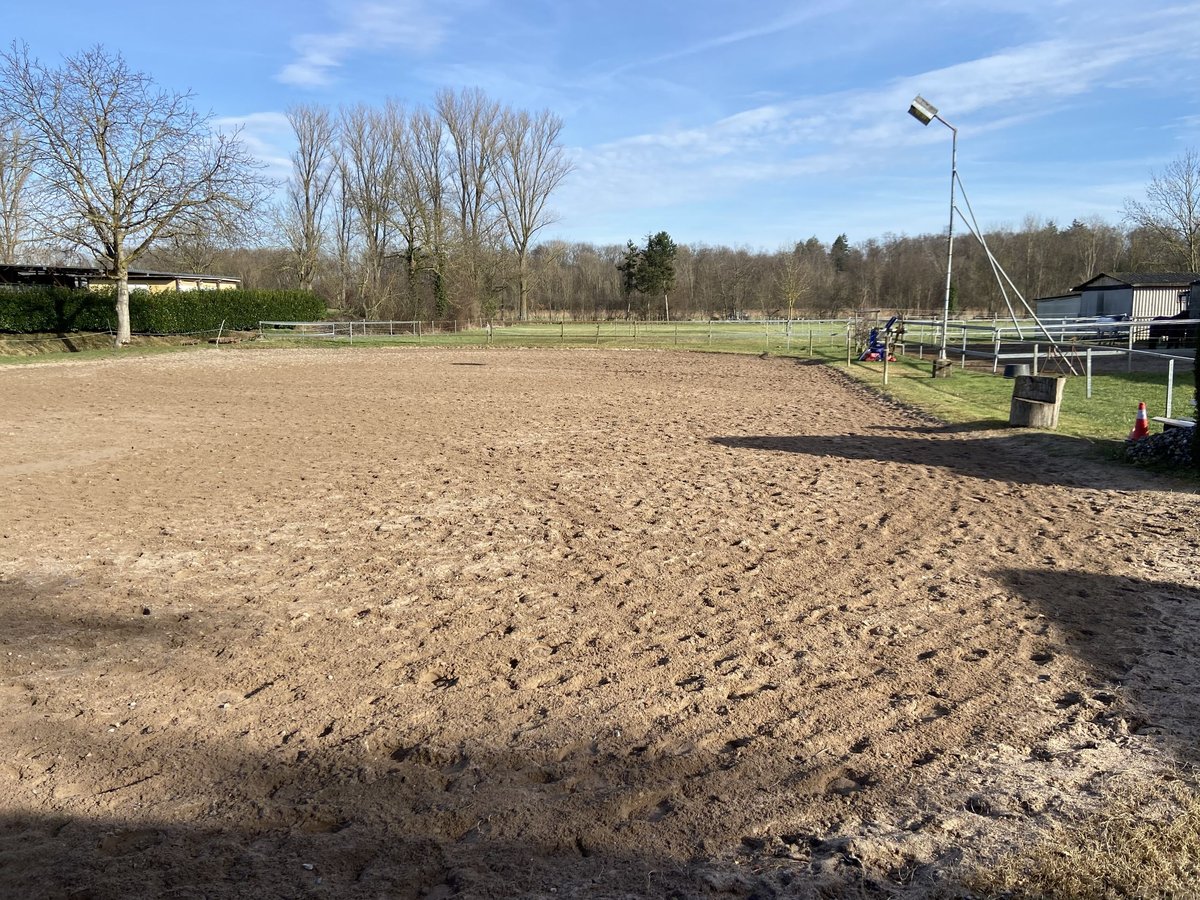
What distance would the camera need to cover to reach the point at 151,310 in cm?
3559

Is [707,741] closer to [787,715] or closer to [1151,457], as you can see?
[787,715]

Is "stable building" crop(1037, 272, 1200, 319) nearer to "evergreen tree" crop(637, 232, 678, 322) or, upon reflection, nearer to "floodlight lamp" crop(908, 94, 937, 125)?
"floodlight lamp" crop(908, 94, 937, 125)

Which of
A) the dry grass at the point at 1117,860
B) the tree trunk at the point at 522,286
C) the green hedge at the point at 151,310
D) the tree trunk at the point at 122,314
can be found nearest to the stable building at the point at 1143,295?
the green hedge at the point at 151,310

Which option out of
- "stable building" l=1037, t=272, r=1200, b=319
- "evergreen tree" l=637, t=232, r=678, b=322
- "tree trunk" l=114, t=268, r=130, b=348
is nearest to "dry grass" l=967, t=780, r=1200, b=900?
"tree trunk" l=114, t=268, r=130, b=348

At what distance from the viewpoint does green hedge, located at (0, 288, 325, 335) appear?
3114 cm

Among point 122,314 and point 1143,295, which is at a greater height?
point 1143,295

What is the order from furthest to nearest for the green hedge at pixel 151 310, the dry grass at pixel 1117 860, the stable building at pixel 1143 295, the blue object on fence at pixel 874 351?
the stable building at pixel 1143 295 < the green hedge at pixel 151 310 < the blue object on fence at pixel 874 351 < the dry grass at pixel 1117 860

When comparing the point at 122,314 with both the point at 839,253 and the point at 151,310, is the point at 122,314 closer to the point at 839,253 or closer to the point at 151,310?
the point at 151,310

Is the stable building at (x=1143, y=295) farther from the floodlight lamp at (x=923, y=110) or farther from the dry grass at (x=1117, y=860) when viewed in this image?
the dry grass at (x=1117, y=860)

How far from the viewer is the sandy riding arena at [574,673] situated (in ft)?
9.40

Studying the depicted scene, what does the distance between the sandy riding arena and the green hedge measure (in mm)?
27243

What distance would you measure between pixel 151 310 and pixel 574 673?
37656 mm

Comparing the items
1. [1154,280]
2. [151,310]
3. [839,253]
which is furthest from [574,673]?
[839,253]

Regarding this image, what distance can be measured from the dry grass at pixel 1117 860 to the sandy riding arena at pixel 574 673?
0.12 metres
